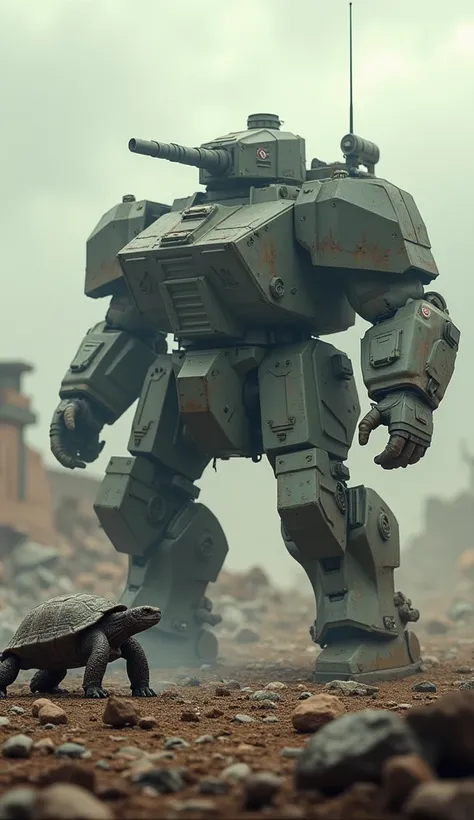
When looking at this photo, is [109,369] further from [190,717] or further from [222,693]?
[190,717]

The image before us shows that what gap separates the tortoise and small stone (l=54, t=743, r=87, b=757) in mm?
2427

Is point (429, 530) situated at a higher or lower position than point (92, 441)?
higher

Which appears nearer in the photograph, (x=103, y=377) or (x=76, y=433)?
(x=103, y=377)

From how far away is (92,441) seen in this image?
10.8 m

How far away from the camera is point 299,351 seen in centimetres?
922

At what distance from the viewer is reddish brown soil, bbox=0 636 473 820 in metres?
3.56

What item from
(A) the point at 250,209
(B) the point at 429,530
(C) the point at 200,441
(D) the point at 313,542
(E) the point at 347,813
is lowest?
(E) the point at 347,813

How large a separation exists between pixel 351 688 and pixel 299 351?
94.5 inches

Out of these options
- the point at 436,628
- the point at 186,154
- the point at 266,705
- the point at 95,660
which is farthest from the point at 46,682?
the point at 436,628

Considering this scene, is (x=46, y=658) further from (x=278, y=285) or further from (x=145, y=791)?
(x=145, y=791)

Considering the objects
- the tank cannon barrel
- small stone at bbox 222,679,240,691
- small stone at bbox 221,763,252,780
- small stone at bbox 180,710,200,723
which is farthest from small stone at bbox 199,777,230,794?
the tank cannon barrel

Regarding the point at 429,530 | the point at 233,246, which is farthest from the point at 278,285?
the point at 429,530

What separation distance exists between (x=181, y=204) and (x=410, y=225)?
1.90 metres

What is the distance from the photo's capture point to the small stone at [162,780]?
393cm
